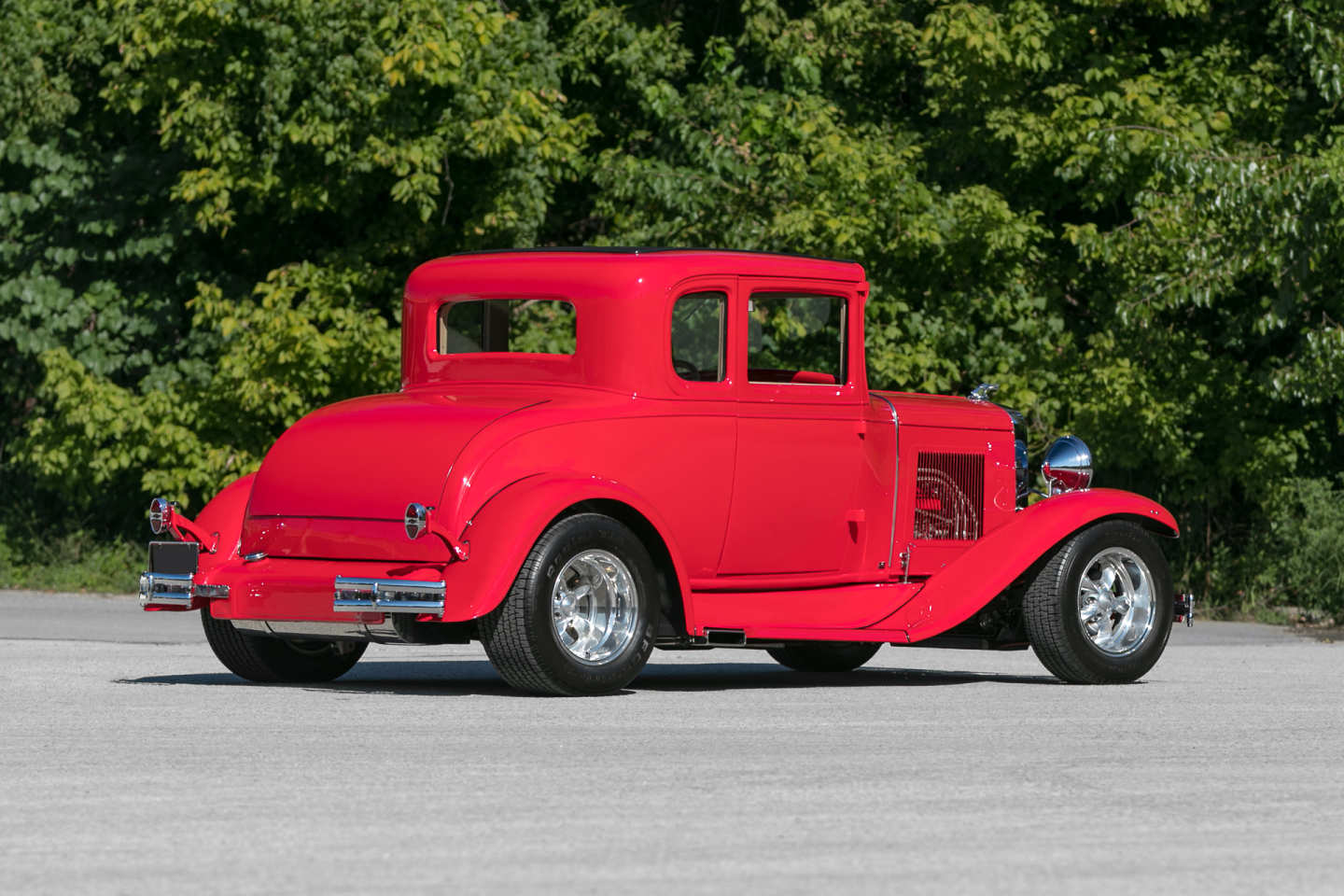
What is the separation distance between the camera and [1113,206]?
887 inches

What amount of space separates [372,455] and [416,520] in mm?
650

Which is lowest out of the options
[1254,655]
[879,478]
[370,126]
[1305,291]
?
[1254,655]

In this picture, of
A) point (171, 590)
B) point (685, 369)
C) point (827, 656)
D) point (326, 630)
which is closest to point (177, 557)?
point (171, 590)

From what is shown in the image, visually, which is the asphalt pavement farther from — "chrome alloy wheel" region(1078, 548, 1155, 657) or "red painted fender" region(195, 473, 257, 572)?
"red painted fender" region(195, 473, 257, 572)

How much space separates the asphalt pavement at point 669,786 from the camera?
6445 millimetres

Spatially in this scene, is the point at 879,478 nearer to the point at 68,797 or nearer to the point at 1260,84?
the point at 68,797

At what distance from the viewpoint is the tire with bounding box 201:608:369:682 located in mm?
12438

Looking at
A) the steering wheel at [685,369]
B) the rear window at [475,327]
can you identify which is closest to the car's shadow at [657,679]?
the steering wheel at [685,369]

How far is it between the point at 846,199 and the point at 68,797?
1459 cm

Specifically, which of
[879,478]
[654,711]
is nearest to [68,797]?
[654,711]

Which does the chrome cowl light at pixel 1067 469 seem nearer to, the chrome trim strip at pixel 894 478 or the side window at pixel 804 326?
the chrome trim strip at pixel 894 478

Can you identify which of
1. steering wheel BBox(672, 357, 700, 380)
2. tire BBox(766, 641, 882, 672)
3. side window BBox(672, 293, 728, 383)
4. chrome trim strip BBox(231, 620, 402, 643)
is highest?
side window BBox(672, 293, 728, 383)

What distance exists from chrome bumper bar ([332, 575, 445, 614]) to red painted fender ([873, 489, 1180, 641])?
275cm

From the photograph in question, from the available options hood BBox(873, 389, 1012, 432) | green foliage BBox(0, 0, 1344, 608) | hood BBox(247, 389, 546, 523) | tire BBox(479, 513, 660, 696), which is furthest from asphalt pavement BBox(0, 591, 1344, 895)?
green foliage BBox(0, 0, 1344, 608)
